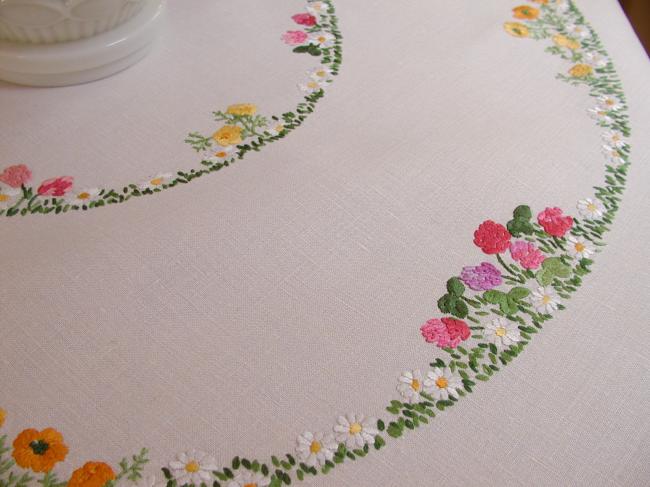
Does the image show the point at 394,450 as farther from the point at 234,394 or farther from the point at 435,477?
the point at 234,394

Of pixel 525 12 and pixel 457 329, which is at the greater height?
pixel 525 12

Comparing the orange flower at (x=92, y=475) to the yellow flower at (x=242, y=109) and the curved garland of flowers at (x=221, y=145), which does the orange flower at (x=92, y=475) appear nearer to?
the curved garland of flowers at (x=221, y=145)

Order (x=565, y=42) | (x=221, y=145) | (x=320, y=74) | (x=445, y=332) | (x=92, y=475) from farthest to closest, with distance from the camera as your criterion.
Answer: (x=565, y=42) < (x=320, y=74) < (x=221, y=145) < (x=445, y=332) < (x=92, y=475)

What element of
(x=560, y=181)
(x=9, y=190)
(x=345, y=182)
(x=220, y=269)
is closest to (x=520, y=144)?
(x=560, y=181)

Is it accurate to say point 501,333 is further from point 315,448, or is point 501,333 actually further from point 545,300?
point 315,448

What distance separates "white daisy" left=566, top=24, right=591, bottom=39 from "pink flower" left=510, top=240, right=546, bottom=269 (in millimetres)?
581

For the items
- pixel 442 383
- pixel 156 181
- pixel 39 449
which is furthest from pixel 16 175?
pixel 442 383

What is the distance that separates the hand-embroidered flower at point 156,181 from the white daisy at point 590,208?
1.97 feet

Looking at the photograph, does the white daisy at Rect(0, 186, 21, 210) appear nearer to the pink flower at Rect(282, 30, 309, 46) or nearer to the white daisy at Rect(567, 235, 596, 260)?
the pink flower at Rect(282, 30, 309, 46)

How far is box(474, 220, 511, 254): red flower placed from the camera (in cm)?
95

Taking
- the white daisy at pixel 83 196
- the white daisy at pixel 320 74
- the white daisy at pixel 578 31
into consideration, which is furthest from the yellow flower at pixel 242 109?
the white daisy at pixel 578 31

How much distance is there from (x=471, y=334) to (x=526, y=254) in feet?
0.54

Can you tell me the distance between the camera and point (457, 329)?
852mm

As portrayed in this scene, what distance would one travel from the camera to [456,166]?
1.05 m
